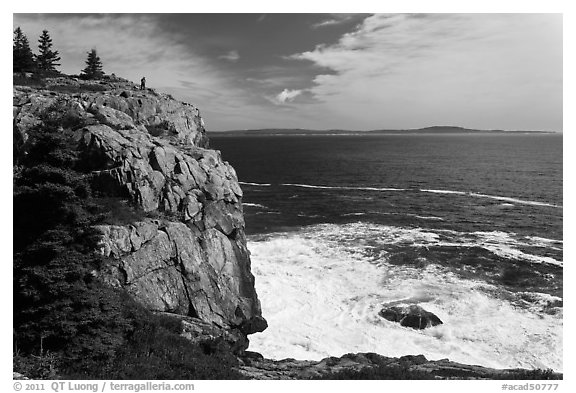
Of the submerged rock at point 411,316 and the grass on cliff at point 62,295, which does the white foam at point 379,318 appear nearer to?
the submerged rock at point 411,316

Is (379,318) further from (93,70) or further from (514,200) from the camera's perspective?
(514,200)

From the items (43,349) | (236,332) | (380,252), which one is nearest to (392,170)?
(380,252)

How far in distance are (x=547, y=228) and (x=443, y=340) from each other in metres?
31.4

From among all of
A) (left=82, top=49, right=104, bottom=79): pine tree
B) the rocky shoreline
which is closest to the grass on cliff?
the rocky shoreline

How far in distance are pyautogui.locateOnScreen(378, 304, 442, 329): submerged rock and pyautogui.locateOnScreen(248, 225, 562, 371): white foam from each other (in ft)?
1.55

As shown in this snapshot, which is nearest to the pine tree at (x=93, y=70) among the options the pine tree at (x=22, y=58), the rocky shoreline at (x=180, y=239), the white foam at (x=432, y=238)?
the pine tree at (x=22, y=58)

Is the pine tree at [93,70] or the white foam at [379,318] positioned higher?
the pine tree at [93,70]

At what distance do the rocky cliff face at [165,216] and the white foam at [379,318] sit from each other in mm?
3041

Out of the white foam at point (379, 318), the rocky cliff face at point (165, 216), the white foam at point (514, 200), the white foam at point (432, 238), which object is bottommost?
the white foam at point (379, 318)

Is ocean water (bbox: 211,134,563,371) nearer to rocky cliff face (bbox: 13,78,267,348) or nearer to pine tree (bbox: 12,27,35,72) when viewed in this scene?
rocky cliff face (bbox: 13,78,267,348)

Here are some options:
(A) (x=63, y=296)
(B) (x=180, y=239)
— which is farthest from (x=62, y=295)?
(B) (x=180, y=239)

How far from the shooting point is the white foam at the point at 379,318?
21500mm

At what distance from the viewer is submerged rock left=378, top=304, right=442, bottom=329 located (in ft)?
78.3

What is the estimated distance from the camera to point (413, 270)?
105ft
